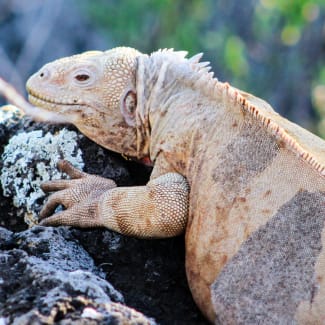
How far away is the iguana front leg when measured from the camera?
5.69m

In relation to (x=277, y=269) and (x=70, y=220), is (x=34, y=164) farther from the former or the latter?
(x=277, y=269)

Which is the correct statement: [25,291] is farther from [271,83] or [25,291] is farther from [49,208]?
[271,83]

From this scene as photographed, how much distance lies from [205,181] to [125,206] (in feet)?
1.58

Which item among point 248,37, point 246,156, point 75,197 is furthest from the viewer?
point 248,37

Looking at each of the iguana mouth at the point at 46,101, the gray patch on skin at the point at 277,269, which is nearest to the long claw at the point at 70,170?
the iguana mouth at the point at 46,101

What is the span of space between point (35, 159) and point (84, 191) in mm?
533

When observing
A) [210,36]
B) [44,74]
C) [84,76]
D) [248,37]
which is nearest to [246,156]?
[84,76]

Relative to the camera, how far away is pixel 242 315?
530 cm

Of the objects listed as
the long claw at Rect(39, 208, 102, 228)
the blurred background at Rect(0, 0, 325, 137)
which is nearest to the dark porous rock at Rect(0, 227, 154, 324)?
the long claw at Rect(39, 208, 102, 228)

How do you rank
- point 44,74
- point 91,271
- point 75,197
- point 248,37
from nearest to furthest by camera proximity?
point 91,271 → point 75,197 → point 44,74 → point 248,37

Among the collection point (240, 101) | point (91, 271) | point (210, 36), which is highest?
point (240, 101)

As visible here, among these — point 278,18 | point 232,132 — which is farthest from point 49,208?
point 278,18

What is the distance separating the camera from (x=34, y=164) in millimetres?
6391

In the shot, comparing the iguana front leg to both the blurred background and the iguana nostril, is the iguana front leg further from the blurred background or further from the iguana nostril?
the blurred background
